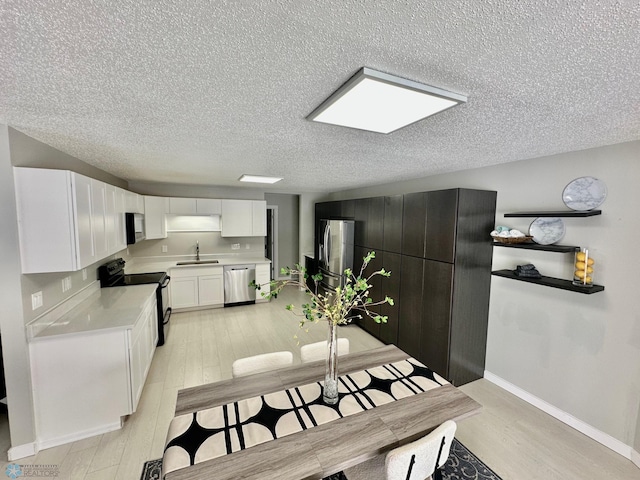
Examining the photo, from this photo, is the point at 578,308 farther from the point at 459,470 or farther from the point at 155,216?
the point at 155,216

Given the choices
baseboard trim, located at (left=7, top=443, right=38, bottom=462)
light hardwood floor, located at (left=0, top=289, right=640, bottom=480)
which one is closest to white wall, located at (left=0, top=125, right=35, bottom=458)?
baseboard trim, located at (left=7, top=443, right=38, bottom=462)

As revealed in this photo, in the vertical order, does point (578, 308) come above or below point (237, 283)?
above

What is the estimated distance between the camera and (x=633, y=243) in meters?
2.00

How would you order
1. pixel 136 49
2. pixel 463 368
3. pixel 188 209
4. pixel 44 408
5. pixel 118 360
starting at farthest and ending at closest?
pixel 188 209, pixel 463 368, pixel 118 360, pixel 44 408, pixel 136 49

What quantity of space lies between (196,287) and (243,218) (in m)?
1.56

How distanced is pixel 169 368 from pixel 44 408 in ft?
3.84

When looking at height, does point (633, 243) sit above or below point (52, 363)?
above

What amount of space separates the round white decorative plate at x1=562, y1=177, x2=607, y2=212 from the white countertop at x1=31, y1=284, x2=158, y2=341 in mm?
3858

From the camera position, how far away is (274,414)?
143 cm

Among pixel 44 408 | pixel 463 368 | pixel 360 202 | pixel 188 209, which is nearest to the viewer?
pixel 44 408

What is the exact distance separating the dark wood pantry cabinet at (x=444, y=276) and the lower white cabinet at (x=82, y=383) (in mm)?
2899

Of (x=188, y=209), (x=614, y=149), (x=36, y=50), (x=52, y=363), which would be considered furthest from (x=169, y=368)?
(x=614, y=149)

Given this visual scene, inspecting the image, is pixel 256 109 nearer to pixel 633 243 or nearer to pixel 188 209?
pixel 633 243

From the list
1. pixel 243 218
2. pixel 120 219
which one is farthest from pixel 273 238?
pixel 120 219
